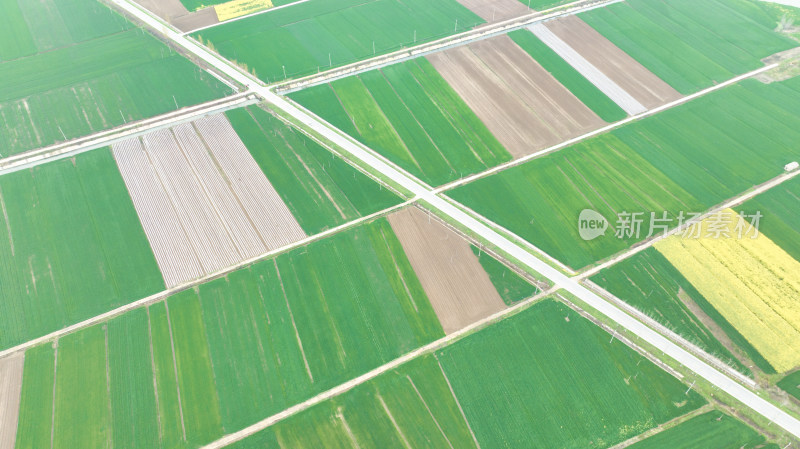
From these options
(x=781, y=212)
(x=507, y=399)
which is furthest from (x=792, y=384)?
(x=507, y=399)

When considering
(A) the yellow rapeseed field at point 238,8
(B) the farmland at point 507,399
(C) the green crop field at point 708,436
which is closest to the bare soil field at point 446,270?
(B) the farmland at point 507,399

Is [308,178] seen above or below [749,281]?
above

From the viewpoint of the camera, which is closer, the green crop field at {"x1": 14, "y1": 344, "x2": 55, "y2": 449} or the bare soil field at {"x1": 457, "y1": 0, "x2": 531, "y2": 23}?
the green crop field at {"x1": 14, "y1": 344, "x2": 55, "y2": 449}

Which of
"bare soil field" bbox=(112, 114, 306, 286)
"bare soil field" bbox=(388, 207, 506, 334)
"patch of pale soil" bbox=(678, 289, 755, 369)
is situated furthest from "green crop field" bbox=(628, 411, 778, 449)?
"bare soil field" bbox=(112, 114, 306, 286)

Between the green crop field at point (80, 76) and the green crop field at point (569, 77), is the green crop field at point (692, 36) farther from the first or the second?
the green crop field at point (80, 76)

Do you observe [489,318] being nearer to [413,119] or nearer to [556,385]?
[556,385]

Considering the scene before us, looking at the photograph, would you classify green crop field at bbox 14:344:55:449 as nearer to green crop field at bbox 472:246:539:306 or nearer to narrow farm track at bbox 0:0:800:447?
narrow farm track at bbox 0:0:800:447

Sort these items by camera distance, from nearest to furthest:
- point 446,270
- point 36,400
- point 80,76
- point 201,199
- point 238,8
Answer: point 36,400 → point 446,270 → point 201,199 → point 80,76 → point 238,8
